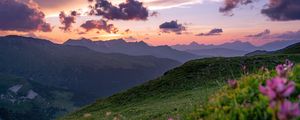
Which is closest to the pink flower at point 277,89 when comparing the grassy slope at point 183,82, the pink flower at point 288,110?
the pink flower at point 288,110

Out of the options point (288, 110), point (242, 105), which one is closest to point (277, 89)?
point (288, 110)

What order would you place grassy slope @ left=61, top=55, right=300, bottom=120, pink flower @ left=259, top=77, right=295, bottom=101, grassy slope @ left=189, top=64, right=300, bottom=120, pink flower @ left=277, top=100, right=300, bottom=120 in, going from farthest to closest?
grassy slope @ left=61, top=55, right=300, bottom=120 → grassy slope @ left=189, top=64, right=300, bottom=120 → pink flower @ left=259, top=77, right=295, bottom=101 → pink flower @ left=277, top=100, right=300, bottom=120

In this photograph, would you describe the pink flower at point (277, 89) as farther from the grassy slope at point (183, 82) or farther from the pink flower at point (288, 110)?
the grassy slope at point (183, 82)

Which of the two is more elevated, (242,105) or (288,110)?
(288,110)

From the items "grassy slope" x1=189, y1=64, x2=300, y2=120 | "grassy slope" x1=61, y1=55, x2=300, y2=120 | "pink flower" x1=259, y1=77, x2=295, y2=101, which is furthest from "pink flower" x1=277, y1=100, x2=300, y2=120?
"grassy slope" x1=61, y1=55, x2=300, y2=120

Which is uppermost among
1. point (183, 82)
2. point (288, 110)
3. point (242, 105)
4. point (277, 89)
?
point (277, 89)

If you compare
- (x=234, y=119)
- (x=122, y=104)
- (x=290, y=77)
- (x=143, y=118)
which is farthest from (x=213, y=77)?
(x=234, y=119)

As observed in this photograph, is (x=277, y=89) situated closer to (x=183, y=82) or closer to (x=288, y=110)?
(x=288, y=110)

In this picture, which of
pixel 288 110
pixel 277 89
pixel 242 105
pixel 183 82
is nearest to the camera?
pixel 288 110

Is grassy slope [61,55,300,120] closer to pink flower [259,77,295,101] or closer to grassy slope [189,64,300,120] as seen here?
grassy slope [189,64,300,120]

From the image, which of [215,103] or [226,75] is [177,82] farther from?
[215,103]

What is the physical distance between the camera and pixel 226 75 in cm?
4600

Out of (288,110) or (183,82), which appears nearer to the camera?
(288,110)

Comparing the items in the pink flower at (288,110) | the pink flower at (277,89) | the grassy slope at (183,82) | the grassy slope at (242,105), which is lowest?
the grassy slope at (183,82)
